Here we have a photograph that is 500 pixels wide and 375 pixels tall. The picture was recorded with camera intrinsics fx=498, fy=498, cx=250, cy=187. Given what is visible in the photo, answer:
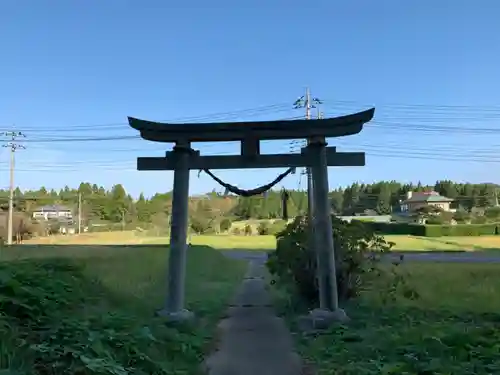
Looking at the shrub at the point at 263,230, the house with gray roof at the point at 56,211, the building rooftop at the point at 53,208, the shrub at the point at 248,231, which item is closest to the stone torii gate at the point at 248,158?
the shrub at the point at 263,230

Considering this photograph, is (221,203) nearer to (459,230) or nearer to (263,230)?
(263,230)

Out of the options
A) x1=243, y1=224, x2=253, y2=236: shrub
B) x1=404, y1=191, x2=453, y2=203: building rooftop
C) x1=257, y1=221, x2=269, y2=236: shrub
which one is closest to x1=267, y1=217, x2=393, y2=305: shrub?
x1=257, y1=221, x2=269, y2=236: shrub

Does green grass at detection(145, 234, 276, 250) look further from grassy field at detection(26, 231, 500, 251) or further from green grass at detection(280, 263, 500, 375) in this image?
green grass at detection(280, 263, 500, 375)

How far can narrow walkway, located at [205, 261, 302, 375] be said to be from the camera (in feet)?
16.4

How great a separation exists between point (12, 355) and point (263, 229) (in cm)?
5386

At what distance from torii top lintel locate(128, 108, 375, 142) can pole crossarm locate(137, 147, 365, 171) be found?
27cm

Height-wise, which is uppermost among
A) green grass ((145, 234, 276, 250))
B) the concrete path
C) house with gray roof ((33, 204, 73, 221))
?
house with gray roof ((33, 204, 73, 221))

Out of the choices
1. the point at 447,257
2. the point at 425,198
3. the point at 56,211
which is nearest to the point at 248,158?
the point at 447,257

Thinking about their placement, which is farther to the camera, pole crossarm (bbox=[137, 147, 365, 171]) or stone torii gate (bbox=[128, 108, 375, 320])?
pole crossarm (bbox=[137, 147, 365, 171])

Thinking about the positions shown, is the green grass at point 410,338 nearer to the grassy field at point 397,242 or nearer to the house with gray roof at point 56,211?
the grassy field at point 397,242

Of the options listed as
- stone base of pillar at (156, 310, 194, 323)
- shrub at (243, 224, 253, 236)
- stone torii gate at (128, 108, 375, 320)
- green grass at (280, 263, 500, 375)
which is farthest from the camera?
shrub at (243, 224, 253, 236)

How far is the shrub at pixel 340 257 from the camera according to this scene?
27.1 ft

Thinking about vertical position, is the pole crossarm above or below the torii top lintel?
below

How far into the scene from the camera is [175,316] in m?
7.05
